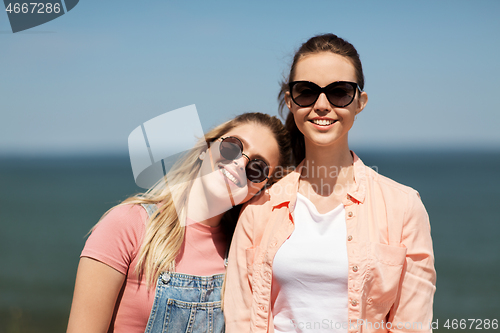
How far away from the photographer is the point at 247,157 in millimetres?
3230

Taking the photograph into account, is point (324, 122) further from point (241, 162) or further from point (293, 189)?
point (241, 162)

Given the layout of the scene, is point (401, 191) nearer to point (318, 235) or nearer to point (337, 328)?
point (318, 235)

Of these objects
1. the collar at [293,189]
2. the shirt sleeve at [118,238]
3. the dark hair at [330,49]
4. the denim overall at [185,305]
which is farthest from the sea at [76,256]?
the denim overall at [185,305]

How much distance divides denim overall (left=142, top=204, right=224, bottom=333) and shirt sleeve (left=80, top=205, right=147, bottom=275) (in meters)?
0.31

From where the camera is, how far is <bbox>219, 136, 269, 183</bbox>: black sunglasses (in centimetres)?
321

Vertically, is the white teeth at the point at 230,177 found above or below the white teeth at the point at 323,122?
below

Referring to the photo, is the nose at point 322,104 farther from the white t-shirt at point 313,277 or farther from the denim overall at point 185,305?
the denim overall at point 185,305

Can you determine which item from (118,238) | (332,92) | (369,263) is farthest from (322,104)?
(118,238)

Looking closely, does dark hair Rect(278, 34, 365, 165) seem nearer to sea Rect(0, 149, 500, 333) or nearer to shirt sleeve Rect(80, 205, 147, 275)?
sea Rect(0, 149, 500, 333)

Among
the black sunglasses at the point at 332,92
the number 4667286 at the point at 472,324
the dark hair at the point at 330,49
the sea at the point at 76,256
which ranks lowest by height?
the number 4667286 at the point at 472,324

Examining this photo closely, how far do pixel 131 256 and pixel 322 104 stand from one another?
1770 mm

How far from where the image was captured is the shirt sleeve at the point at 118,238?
278cm

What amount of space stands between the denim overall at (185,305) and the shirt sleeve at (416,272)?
1346 mm

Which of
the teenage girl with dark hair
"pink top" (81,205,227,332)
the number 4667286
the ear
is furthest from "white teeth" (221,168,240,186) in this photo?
the number 4667286
